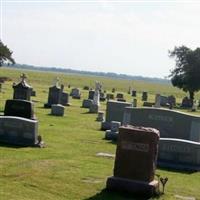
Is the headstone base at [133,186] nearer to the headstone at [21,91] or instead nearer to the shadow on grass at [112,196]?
the shadow on grass at [112,196]

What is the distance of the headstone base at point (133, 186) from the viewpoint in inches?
456

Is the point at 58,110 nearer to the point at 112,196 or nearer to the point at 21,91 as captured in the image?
the point at 21,91

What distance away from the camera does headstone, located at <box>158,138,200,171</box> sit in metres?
15.9

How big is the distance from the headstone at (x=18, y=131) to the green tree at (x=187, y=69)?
44.8m

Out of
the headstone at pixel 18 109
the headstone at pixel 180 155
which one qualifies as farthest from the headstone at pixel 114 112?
the headstone at pixel 180 155

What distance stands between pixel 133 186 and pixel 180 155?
4.68 m

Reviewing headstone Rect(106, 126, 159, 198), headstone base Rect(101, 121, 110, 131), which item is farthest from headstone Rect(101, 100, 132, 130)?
headstone Rect(106, 126, 159, 198)

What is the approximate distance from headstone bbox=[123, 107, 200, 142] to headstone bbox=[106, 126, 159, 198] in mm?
8413

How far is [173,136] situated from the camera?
20.5 meters

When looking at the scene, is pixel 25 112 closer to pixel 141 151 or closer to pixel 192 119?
pixel 192 119

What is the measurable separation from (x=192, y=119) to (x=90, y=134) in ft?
15.5

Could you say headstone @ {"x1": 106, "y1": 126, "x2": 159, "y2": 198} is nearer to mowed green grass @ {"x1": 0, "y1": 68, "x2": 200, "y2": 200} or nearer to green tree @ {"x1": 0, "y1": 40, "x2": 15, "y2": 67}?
mowed green grass @ {"x1": 0, "y1": 68, "x2": 200, "y2": 200}

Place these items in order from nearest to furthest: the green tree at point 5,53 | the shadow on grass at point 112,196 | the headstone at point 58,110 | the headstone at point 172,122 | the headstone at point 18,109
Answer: the shadow on grass at point 112,196 < the headstone at point 172,122 < the headstone at point 18,109 < the headstone at point 58,110 < the green tree at point 5,53

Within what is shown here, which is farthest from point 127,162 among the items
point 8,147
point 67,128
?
point 67,128
